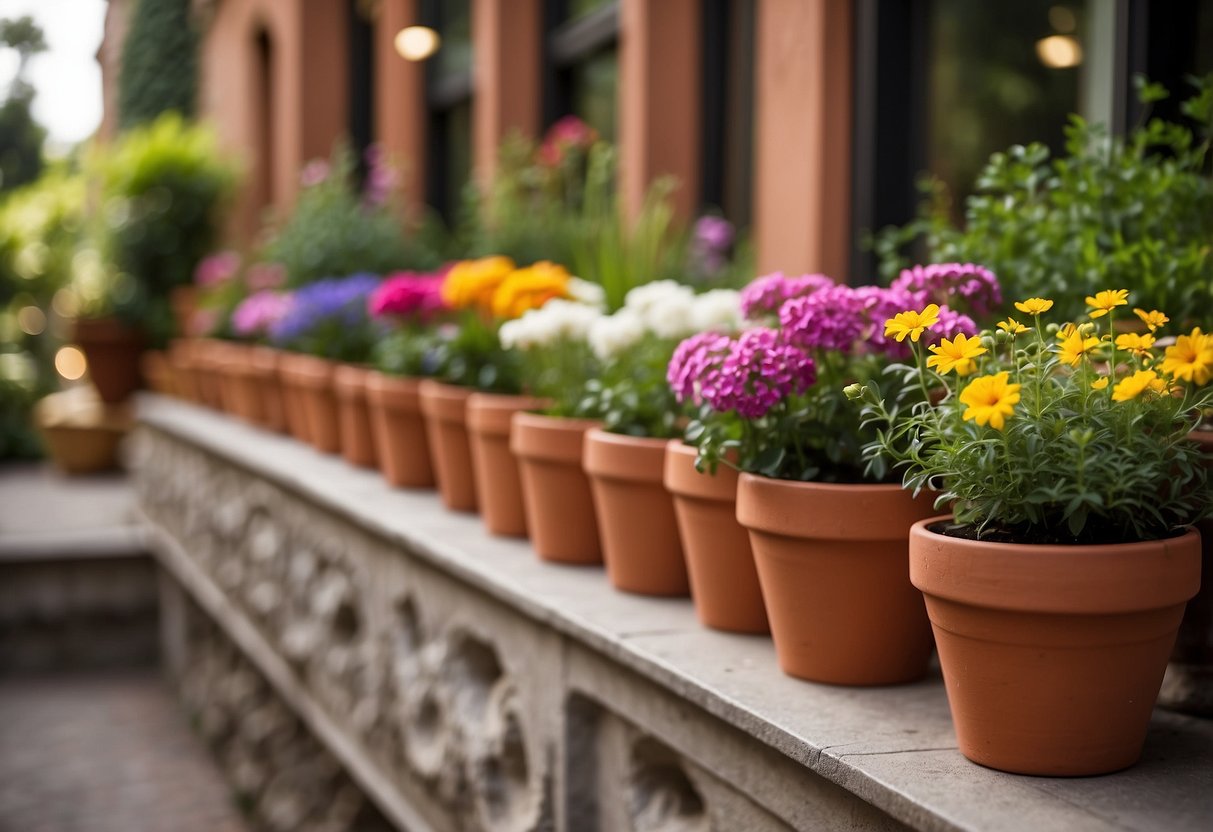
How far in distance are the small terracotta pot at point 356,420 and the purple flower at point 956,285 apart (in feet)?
7.67

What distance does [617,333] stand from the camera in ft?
7.93

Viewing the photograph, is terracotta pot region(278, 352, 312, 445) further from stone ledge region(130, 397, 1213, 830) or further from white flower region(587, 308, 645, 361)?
white flower region(587, 308, 645, 361)

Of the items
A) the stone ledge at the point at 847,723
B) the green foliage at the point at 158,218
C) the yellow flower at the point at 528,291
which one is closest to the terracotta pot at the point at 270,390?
the yellow flower at the point at 528,291

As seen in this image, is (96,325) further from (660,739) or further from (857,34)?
(660,739)

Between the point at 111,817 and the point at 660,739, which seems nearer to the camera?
the point at 660,739

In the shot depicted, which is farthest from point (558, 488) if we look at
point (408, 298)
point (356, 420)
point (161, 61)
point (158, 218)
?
point (161, 61)

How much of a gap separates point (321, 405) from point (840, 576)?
2869 millimetres

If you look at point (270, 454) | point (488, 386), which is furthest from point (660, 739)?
point (270, 454)

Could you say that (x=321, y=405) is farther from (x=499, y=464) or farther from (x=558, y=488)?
(x=558, y=488)

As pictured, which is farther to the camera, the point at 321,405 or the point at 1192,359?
the point at 321,405

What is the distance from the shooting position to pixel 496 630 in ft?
7.95

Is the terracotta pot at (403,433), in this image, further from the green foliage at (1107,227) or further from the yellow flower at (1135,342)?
the yellow flower at (1135,342)

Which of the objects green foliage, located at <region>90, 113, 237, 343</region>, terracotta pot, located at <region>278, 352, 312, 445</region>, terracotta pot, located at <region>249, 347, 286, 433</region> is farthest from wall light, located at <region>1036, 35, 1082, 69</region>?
green foliage, located at <region>90, 113, 237, 343</region>

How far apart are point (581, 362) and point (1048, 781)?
1.54m
